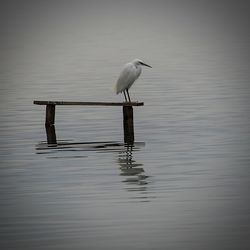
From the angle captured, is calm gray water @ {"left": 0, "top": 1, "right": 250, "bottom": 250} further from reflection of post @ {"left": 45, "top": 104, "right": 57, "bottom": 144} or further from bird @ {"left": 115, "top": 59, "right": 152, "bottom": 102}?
bird @ {"left": 115, "top": 59, "right": 152, "bottom": 102}

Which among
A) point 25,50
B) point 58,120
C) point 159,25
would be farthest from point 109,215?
point 159,25

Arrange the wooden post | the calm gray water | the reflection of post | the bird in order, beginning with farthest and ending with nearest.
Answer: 1. the bird
2. the reflection of post
3. the wooden post
4. the calm gray water

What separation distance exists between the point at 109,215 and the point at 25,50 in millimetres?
67087

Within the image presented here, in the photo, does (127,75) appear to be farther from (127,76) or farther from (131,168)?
(131,168)

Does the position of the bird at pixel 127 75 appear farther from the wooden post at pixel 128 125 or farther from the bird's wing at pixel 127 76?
the wooden post at pixel 128 125

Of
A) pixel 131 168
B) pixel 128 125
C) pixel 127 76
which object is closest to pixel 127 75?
pixel 127 76

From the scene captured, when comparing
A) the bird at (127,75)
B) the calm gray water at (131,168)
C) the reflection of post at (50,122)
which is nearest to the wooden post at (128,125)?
the calm gray water at (131,168)

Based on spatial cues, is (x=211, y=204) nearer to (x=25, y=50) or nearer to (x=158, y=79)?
(x=158, y=79)

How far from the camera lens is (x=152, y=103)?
29.8 m

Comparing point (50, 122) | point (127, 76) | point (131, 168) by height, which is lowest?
point (131, 168)

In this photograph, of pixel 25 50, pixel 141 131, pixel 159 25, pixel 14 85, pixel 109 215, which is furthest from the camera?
pixel 159 25

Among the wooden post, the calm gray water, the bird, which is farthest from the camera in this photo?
the bird

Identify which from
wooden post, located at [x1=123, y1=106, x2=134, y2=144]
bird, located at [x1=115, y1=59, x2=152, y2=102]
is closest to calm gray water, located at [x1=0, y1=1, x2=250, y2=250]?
wooden post, located at [x1=123, y1=106, x2=134, y2=144]

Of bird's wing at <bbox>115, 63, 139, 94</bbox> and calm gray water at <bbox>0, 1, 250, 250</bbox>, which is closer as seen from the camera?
calm gray water at <bbox>0, 1, 250, 250</bbox>
